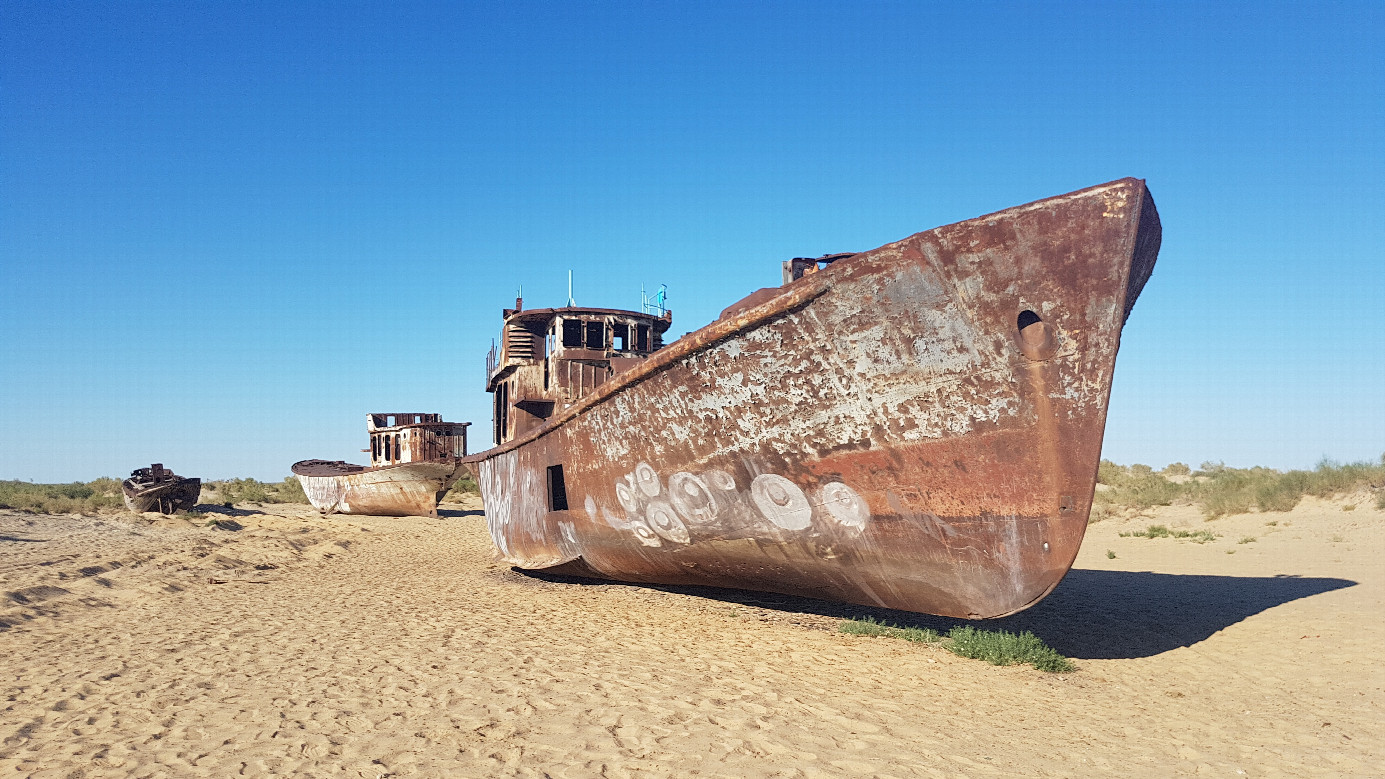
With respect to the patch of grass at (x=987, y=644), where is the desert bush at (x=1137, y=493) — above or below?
above

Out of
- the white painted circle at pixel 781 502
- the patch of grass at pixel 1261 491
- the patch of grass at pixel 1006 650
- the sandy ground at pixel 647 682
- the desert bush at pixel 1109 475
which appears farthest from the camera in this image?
the desert bush at pixel 1109 475

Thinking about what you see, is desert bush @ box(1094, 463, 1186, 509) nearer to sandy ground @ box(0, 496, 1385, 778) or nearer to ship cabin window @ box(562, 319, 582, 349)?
sandy ground @ box(0, 496, 1385, 778)

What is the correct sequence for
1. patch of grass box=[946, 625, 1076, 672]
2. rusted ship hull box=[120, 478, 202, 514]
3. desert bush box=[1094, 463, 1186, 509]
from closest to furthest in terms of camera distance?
patch of grass box=[946, 625, 1076, 672], desert bush box=[1094, 463, 1186, 509], rusted ship hull box=[120, 478, 202, 514]

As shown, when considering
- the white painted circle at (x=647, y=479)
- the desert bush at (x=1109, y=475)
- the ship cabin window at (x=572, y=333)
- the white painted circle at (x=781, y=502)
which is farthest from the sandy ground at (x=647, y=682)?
the desert bush at (x=1109, y=475)

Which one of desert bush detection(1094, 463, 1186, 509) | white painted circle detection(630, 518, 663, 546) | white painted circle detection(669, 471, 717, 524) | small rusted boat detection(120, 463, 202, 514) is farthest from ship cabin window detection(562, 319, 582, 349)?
desert bush detection(1094, 463, 1186, 509)

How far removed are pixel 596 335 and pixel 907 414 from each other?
20.4ft

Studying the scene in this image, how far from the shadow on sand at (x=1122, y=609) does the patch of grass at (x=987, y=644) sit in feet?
1.76

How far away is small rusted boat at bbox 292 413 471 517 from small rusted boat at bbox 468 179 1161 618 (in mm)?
15989

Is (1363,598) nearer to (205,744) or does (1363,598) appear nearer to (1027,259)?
(1027,259)

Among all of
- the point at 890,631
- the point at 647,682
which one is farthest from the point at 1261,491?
the point at 647,682

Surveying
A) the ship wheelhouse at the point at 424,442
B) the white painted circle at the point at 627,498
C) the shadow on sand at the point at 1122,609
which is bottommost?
the shadow on sand at the point at 1122,609

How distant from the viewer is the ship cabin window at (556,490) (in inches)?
326

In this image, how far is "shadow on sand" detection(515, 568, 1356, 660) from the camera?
6.39m

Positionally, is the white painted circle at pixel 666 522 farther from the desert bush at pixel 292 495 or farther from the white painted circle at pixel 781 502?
the desert bush at pixel 292 495
